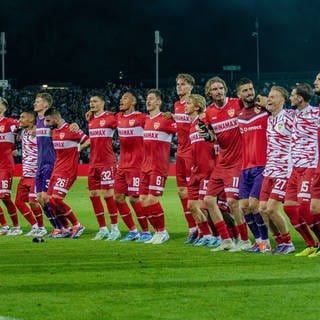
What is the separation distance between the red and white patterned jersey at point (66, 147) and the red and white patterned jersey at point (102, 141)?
1.17 feet

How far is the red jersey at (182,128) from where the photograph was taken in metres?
18.0

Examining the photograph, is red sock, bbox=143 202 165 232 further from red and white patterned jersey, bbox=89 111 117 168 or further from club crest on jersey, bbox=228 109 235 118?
club crest on jersey, bbox=228 109 235 118

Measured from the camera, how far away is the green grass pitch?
9820 mm

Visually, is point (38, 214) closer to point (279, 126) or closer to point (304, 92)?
point (279, 126)

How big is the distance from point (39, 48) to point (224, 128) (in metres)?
59.6

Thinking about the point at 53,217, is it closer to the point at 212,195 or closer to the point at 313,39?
the point at 212,195

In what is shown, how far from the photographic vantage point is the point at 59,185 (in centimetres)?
1933

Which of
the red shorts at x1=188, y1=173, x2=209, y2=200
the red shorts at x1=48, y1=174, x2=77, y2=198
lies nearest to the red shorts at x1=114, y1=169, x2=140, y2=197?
the red shorts at x1=48, y1=174, x2=77, y2=198

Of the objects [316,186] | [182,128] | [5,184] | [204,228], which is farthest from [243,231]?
[5,184]

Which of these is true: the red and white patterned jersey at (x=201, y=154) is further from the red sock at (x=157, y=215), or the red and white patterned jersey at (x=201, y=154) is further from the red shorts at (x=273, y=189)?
the red shorts at (x=273, y=189)

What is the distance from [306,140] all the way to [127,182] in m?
4.72

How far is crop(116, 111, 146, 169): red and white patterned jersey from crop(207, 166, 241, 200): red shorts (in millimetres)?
2695

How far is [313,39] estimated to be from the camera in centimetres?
7381

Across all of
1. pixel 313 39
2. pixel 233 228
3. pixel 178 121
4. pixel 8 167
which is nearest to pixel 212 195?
pixel 233 228
